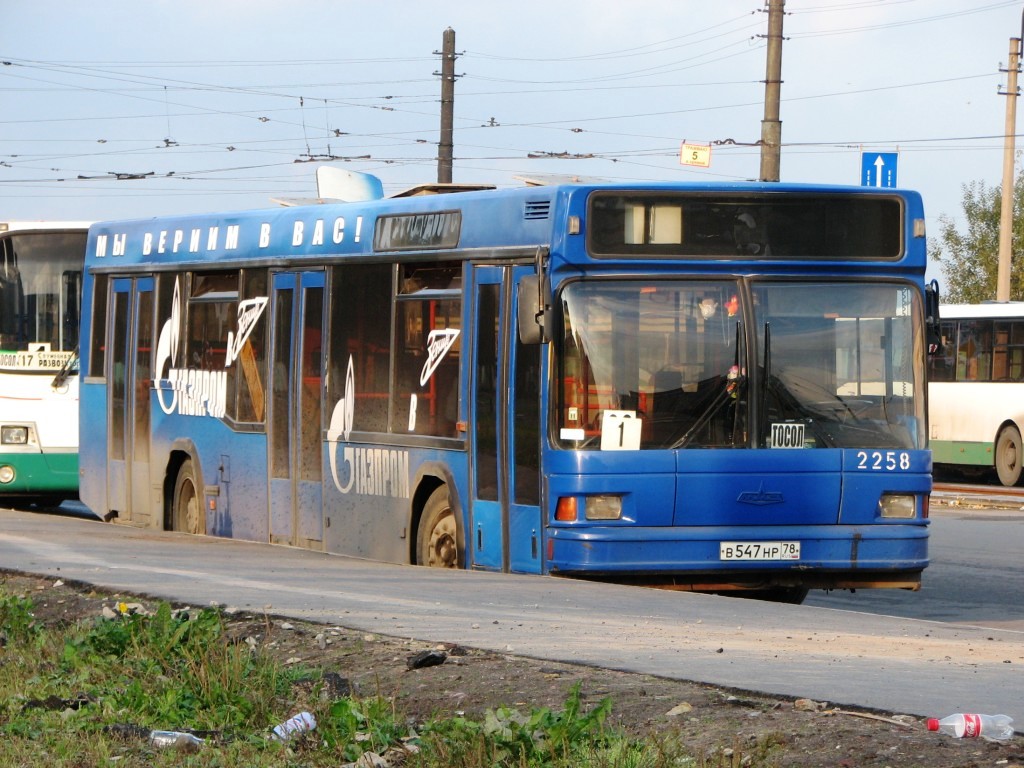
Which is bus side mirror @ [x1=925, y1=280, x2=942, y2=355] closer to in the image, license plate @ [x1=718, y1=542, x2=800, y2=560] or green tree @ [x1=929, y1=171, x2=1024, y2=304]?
license plate @ [x1=718, y1=542, x2=800, y2=560]

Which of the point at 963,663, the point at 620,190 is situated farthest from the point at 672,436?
the point at 963,663

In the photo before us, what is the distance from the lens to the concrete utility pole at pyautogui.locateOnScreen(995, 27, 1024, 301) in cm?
3909

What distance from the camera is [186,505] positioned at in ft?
52.3

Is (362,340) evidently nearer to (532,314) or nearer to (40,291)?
(532,314)

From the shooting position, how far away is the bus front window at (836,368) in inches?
421

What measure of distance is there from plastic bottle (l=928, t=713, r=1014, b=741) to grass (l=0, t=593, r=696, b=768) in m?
0.91

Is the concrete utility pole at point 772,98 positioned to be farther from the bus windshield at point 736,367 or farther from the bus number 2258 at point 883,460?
the bus number 2258 at point 883,460

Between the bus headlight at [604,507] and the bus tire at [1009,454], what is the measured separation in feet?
72.2

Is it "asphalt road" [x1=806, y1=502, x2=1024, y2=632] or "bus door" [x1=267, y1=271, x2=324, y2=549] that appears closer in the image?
"asphalt road" [x1=806, y1=502, x2=1024, y2=632]

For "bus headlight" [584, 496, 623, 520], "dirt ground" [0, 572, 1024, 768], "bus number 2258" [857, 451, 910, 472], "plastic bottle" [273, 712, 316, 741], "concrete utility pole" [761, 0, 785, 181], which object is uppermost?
"concrete utility pole" [761, 0, 785, 181]

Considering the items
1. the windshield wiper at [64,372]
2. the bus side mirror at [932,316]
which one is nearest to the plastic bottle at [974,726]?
the bus side mirror at [932,316]

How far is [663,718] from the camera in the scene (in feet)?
20.4

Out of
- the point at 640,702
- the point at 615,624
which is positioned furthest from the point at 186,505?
the point at 640,702

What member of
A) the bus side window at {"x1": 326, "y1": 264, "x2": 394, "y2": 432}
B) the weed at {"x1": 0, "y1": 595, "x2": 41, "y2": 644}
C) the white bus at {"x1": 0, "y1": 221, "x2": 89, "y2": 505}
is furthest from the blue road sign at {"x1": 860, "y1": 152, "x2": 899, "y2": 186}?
the weed at {"x1": 0, "y1": 595, "x2": 41, "y2": 644}
